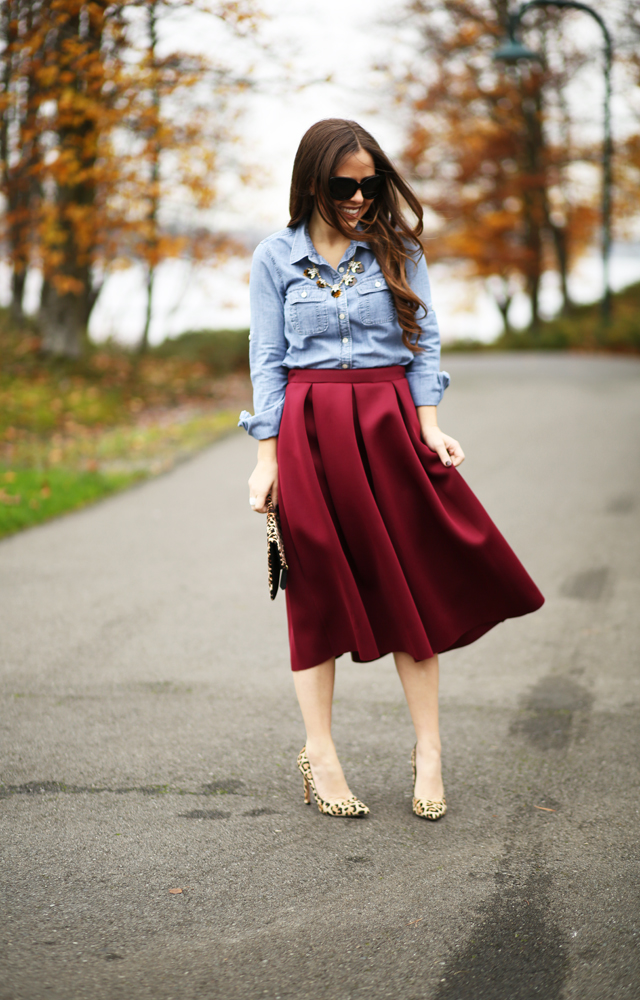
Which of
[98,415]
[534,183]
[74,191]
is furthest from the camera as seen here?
[534,183]

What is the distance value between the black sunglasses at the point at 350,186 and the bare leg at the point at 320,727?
1.43 m

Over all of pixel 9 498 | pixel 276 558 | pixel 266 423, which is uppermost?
pixel 266 423

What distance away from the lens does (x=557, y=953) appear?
2.22m

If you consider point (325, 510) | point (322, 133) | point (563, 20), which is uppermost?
point (563, 20)

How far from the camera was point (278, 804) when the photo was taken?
3012mm

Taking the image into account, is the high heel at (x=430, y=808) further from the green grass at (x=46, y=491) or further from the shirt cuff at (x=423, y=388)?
Result: the green grass at (x=46, y=491)

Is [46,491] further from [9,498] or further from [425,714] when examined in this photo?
[425,714]

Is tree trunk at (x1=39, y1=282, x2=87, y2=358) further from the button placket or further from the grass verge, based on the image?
the button placket

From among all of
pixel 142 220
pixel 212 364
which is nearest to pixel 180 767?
pixel 142 220

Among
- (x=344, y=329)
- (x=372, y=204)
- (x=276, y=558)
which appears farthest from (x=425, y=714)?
(x=372, y=204)

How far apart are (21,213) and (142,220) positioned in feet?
5.31

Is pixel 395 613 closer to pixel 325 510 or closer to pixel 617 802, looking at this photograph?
pixel 325 510

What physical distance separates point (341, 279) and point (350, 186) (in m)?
0.27

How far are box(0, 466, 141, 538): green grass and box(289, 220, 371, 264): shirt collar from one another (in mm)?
4503
